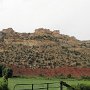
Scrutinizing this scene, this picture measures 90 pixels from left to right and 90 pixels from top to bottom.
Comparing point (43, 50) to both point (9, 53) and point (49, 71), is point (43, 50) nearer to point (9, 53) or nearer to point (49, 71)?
point (9, 53)

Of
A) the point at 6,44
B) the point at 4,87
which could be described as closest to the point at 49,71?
the point at 6,44

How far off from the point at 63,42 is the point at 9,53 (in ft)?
33.1

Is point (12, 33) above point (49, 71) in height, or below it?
above

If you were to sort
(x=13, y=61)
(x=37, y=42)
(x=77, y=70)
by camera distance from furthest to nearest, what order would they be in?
(x=37, y=42) → (x=13, y=61) → (x=77, y=70)

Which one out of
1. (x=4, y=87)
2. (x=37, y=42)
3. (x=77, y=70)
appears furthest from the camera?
(x=37, y=42)

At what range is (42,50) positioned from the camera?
65000 mm

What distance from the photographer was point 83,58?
2542 inches

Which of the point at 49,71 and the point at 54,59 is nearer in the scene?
the point at 49,71

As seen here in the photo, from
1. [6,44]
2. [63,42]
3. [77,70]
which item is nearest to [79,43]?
[63,42]

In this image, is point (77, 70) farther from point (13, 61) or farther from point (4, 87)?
point (4, 87)

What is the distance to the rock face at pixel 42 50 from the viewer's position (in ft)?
203

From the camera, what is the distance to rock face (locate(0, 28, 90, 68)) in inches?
2441

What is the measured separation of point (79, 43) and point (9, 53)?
494 inches

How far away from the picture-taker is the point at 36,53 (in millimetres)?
64250
